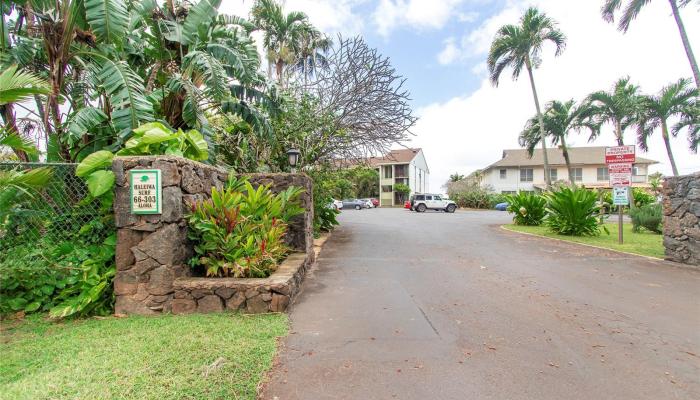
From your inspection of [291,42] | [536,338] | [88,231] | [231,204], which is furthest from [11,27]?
[291,42]

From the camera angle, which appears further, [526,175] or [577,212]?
[526,175]

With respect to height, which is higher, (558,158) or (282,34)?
(282,34)

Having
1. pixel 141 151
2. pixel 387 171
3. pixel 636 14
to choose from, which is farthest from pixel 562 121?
pixel 387 171

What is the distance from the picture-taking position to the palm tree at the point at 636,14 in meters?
11.5

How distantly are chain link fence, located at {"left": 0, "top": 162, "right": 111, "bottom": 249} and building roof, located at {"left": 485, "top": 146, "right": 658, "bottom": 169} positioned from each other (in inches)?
1652

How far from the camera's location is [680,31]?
38.9 feet

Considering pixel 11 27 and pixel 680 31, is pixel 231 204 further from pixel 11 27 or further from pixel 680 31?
pixel 680 31

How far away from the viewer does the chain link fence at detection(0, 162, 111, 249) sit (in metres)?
4.20

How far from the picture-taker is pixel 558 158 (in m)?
40.6

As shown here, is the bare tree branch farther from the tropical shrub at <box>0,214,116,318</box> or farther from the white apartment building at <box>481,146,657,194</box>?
the white apartment building at <box>481,146,657,194</box>

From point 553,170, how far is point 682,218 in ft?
120

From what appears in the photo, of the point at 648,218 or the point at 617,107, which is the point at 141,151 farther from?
the point at 617,107

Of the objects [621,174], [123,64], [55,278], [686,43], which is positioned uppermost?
[686,43]

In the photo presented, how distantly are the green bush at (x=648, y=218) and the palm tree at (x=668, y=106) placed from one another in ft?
18.4
